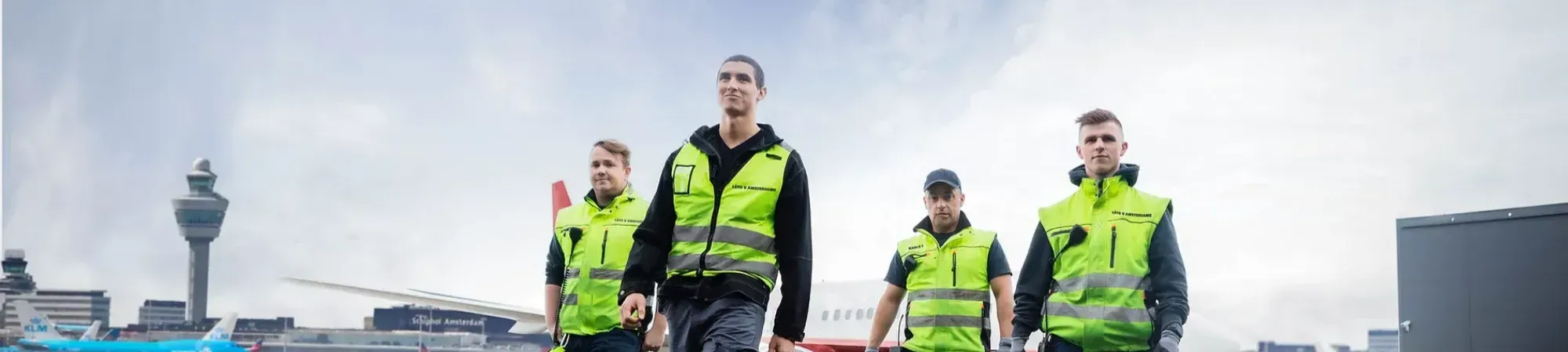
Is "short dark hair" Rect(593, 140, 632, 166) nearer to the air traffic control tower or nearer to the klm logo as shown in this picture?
the klm logo

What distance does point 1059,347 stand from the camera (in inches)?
205

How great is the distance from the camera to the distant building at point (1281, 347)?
12.2m

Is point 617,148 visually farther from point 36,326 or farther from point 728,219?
point 36,326

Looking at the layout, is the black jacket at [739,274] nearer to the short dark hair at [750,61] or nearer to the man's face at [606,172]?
the short dark hair at [750,61]

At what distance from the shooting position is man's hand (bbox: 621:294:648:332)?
4.41 m

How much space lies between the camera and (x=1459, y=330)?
9.06 m

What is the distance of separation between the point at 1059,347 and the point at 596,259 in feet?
8.56

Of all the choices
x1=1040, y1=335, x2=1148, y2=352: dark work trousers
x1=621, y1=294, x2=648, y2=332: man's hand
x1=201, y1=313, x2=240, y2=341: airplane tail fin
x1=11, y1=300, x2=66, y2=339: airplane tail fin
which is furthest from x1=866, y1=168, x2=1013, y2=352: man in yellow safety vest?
x1=11, y1=300, x2=66, y2=339: airplane tail fin

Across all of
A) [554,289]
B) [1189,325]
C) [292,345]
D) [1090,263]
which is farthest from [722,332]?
[292,345]

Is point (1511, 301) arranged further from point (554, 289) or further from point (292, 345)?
point (292, 345)

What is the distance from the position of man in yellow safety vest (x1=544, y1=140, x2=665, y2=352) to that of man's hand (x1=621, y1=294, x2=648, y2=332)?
2.09 metres

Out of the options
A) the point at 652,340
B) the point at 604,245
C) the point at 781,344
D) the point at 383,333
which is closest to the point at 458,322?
the point at 383,333


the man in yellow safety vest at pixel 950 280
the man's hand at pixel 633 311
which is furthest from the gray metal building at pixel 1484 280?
the man's hand at pixel 633 311

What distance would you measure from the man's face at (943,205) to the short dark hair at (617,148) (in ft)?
5.53
